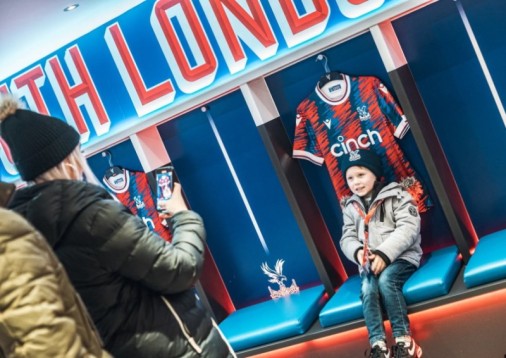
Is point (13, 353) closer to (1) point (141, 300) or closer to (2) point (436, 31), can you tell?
(1) point (141, 300)

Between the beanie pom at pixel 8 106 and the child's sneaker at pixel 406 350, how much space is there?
2.36 metres

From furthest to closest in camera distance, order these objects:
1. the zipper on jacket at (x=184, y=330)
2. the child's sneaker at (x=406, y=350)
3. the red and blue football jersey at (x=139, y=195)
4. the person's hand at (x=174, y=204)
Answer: the red and blue football jersey at (x=139, y=195)
the child's sneaker at (x=406, y=350)
the person's hand at (x=174, y=204)
the zipper on jacket at (x=184, y=330)

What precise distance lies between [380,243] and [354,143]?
68cm

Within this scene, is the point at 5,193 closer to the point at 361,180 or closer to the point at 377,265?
the point at 377,265

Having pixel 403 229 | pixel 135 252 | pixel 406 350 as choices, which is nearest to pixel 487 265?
pixel 403 229

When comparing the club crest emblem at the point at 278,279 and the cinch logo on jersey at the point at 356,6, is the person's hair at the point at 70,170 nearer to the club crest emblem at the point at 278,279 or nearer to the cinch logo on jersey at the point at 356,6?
the cinch logo on jersey at the point at 356,6

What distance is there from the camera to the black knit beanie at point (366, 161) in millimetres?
4023

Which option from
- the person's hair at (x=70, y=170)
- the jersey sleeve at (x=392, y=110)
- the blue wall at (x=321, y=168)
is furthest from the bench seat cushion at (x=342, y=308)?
the person's hair at (x=70, y=170)

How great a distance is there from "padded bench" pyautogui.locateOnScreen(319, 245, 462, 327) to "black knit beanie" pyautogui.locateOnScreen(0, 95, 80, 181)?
2.34 m

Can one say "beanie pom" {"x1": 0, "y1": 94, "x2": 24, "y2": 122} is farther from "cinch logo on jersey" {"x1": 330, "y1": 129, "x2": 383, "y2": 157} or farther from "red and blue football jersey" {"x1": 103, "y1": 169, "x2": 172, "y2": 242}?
"red and blue football jersey" {"x1": 103, "y1": 169, "x2": 172, "y2": 242}

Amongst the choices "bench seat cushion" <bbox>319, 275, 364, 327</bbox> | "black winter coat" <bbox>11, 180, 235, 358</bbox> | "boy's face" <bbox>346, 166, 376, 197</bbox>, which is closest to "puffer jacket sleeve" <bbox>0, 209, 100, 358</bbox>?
"black winter coat" <bbox>11, 180, 235, 358</bbox>

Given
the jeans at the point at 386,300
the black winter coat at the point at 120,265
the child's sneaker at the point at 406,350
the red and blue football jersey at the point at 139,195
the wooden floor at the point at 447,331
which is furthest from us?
the red and blue football jersey at the point at 139,195

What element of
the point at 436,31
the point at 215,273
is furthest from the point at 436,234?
the point at 215,273

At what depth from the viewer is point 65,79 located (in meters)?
5.02
